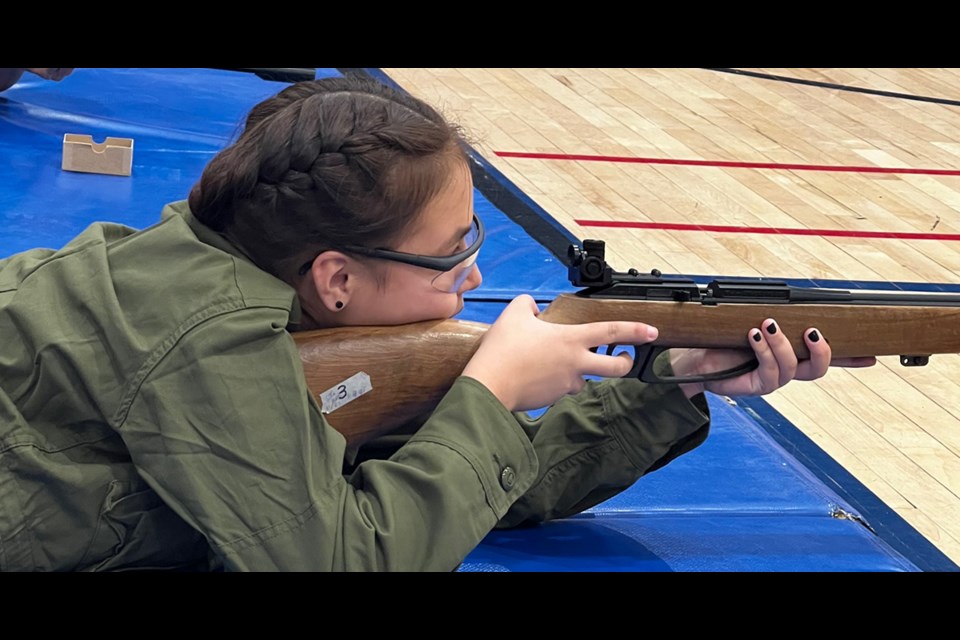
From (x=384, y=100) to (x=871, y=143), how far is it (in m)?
4.28

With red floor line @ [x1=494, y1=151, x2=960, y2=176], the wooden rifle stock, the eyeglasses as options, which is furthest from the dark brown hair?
red floor line @ [x1=494, y1=151, x2=960, y2=176]

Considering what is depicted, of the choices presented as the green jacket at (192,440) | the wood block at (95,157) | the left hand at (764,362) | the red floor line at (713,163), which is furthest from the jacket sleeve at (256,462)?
the red floor line at (713,163)

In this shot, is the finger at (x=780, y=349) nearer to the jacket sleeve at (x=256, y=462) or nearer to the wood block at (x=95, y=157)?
the jacket sleeve at (x=256, y=462)

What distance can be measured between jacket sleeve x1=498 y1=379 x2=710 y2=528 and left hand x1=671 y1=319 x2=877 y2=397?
5 centimetres

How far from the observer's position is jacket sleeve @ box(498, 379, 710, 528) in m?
2.01

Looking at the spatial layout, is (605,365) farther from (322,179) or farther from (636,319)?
(322,179)

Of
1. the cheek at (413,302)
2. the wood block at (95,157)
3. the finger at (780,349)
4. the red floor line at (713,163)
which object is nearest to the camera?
the cheek at (413,302)

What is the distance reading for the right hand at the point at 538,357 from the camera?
1.73m

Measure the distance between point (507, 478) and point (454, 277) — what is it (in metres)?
0.31

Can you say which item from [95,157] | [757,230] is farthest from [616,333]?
[757,230]

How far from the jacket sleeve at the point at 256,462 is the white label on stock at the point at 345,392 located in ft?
0.32

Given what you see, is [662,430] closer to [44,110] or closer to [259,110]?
[259,110]

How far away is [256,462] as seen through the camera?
1523 millimetres

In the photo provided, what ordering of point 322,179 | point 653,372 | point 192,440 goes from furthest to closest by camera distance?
point 653,372, point 322,179, point 192,440
